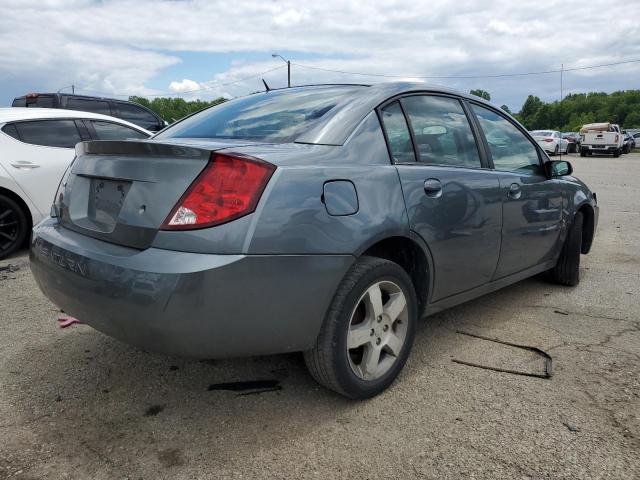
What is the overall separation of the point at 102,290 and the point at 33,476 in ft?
2.40

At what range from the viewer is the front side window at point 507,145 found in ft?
11.7

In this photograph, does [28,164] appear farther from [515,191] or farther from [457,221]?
[515,191]

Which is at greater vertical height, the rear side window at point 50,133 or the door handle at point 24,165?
the rear side window at point 50,133

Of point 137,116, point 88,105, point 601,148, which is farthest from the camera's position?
point 601,148

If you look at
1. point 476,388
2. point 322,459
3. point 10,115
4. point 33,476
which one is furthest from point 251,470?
point 10,115

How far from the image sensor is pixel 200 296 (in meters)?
2.00

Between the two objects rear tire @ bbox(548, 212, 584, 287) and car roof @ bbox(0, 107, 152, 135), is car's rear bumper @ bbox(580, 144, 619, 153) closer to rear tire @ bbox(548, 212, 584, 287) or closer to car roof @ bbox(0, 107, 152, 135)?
rear tire @ bbox(548, 212, 584, 287)

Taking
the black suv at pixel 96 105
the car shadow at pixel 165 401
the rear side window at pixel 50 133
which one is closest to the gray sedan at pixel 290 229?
the car shadow at pixel 165 401

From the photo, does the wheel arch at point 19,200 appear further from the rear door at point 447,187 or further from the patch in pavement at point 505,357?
the patch in pavement at point 505,357

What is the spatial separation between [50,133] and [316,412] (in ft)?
15.9

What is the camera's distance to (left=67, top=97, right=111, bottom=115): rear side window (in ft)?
37.2

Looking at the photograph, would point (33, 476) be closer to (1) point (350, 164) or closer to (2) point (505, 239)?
(1) point (350, 164)

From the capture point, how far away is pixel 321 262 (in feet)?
7.32

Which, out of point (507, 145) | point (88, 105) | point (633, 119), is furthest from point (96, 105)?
point (633, 119)
